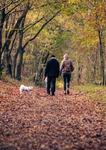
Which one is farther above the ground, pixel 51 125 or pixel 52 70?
pixel 52 70

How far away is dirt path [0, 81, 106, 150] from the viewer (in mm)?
11945

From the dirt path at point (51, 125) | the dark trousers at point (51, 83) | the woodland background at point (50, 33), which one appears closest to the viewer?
the dirt path at point (51, 125)

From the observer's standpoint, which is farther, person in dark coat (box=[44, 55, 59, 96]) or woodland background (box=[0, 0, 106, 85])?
woodland background (box=[0, 0, 106, 85])

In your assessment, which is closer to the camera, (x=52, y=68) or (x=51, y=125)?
(x=51, y=125)

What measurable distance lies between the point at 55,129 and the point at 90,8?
89.9 ft

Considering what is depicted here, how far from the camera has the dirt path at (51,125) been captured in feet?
39.2

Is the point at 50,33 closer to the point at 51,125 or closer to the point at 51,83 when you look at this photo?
the point at 51,83

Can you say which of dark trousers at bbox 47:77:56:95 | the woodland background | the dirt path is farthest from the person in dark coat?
the woodland background

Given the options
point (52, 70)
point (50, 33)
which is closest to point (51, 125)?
point (52, 70)

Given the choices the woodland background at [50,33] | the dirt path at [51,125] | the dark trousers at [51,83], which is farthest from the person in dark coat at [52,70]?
the woodland background at [50,33]

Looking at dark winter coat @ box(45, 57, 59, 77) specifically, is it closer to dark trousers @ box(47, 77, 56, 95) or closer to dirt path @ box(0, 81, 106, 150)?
dark trousers @ box(47, 77, 56, 95)

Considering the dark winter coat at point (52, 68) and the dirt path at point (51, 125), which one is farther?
the dark winter coat at point (52, 68)

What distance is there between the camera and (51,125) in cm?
1514

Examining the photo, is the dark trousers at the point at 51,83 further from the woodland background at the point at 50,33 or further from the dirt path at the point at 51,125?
the woodland background at the point at 50,33
